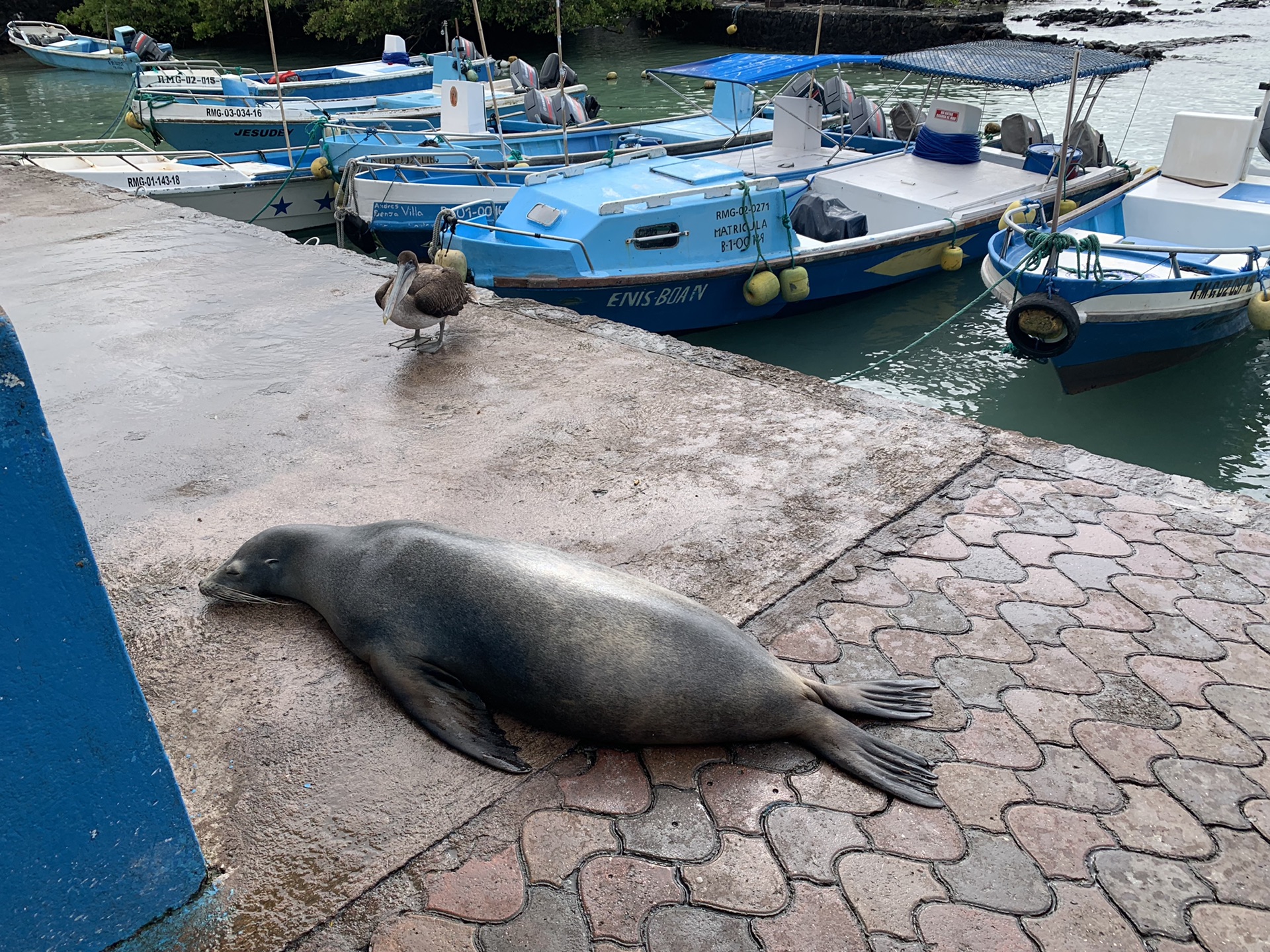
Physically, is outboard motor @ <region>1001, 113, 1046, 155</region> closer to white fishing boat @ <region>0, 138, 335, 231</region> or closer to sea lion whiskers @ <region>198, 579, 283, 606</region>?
white fishing boat @ <region>0, 138, 335, 231</region>

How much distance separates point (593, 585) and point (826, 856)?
96cm

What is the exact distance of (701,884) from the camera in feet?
7.32

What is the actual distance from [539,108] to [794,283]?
320 inches

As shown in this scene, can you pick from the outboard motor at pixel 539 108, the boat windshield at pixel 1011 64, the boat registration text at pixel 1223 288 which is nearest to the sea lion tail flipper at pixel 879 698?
the boat registration text at pixel 1223 288

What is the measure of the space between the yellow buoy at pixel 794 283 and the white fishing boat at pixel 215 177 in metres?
7.01

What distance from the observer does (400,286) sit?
534 centimetres

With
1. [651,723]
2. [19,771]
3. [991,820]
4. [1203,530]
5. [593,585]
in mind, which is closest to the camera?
[19,771]

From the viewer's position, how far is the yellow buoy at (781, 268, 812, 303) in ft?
30.5

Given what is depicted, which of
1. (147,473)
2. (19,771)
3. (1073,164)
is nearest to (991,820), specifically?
(19,771)

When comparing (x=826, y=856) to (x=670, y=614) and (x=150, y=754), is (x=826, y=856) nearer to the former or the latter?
(x=670, y=614)

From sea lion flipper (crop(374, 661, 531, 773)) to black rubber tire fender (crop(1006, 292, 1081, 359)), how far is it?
20.6 feet

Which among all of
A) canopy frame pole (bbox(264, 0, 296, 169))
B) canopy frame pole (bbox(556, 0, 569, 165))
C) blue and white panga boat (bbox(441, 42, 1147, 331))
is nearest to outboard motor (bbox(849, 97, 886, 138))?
blue and white panga boat (bbox(441, 42, 1147, 331))

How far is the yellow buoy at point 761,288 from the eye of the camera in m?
9.09

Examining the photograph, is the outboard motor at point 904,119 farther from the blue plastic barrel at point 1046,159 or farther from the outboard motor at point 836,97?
the blue plastic barrel at point 1046,159
